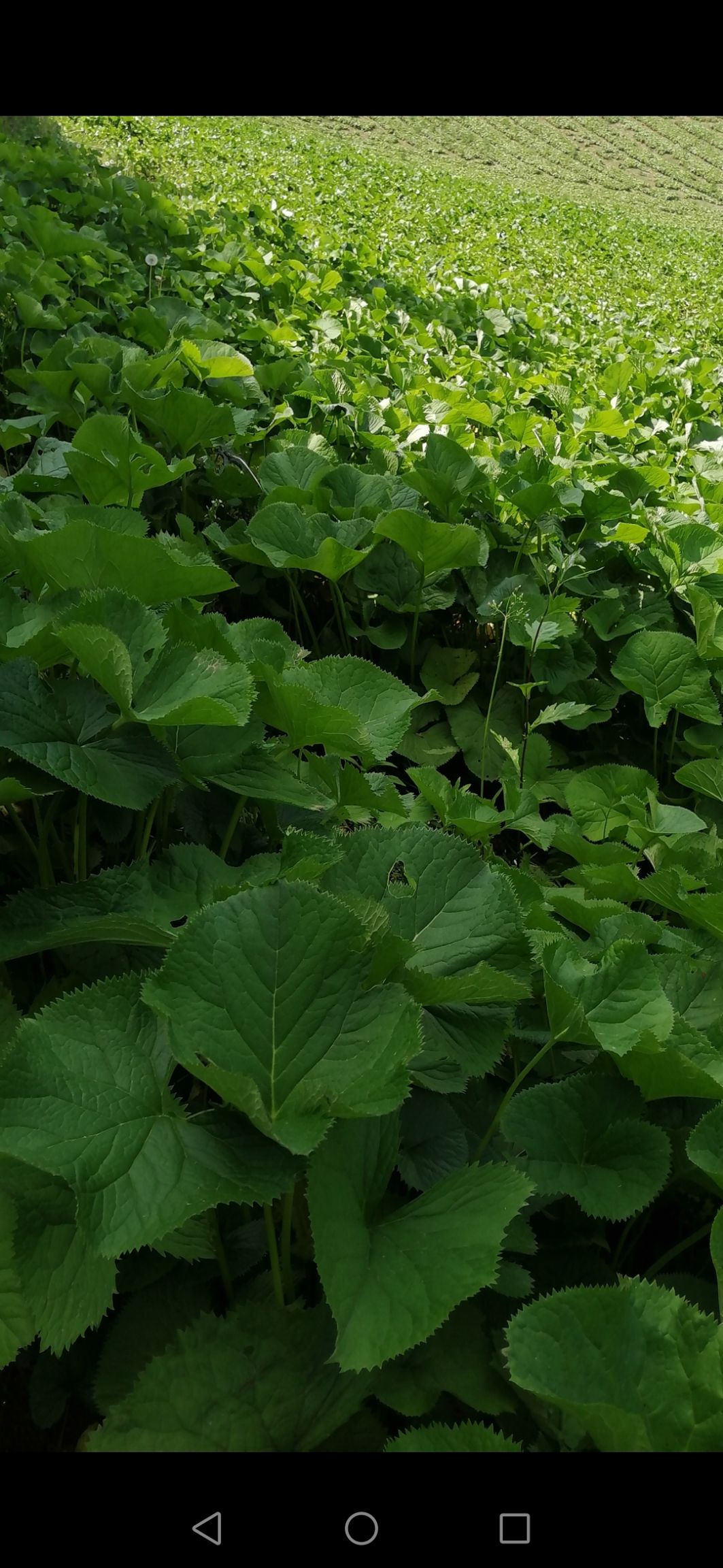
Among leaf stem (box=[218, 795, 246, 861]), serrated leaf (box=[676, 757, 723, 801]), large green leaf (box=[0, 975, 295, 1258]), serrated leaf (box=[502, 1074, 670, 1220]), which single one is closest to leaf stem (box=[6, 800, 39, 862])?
leaf stem (box=[218, 795, 246, 861])

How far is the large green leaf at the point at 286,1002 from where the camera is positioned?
0.87 metres

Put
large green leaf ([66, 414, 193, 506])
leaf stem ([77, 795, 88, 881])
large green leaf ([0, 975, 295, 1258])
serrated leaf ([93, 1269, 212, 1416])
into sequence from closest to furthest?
large green leaf ([0, 975, 295, 1258]), serrated leaf ([93, 1269, 212, 1416]), leaf stem ([77, 795, 88, 881]), large green leaf ([66, 414, 193, 506])

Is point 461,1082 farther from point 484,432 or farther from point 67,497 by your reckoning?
point 484,432

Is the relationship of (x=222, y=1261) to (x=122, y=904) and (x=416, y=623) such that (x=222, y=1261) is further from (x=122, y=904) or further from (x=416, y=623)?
(x=416, y=623)

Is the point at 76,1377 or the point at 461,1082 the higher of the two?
the point at 461,1082

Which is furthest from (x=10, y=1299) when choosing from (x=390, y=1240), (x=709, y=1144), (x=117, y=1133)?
(x=709, y=1144)

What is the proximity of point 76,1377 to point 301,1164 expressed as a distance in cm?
35

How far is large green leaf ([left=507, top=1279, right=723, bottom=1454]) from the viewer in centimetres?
76

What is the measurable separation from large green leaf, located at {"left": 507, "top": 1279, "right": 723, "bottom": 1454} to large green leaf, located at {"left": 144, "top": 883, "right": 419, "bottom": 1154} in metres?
0.22

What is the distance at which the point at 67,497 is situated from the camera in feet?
7.16

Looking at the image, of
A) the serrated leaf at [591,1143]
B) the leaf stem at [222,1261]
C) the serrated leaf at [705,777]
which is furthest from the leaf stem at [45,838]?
the serrated leaf at [705,777]
